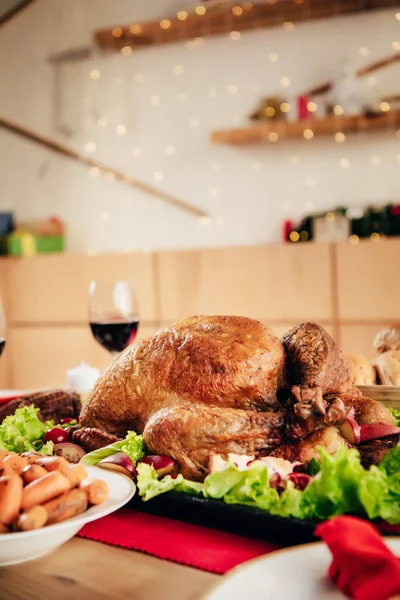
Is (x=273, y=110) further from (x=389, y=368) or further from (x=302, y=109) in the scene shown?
(x=389, y=368)

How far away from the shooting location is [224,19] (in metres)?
4.24

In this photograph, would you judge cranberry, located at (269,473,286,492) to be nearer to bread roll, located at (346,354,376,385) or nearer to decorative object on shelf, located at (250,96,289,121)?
bread roll, located at (346,354,376,385)

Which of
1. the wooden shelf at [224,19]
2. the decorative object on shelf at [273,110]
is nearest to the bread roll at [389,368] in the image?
Answer: the decorative object on shelf at [273,110]

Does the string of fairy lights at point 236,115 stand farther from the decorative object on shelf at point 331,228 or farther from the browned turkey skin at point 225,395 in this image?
the browned turkey skin at point 225,395

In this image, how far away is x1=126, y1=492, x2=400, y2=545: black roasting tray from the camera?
32.5 inches

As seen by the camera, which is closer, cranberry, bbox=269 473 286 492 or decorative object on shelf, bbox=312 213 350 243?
cranberry, bbox=269 473 286 492

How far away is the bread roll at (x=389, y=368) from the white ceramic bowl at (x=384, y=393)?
0.51ft

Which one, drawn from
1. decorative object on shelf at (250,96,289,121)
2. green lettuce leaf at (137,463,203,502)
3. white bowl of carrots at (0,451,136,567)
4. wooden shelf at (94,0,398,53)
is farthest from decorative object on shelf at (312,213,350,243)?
white bowl of carrots at (0,451,136,567)

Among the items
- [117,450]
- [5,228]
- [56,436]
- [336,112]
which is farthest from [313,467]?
[5,228]

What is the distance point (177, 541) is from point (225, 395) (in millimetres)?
298

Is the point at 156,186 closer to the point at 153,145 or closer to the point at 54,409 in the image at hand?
the point at 153,145

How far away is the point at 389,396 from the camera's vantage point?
1261mm

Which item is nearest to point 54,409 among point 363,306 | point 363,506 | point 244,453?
point 244,453

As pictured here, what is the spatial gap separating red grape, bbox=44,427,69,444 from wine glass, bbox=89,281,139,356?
552 millimetres
